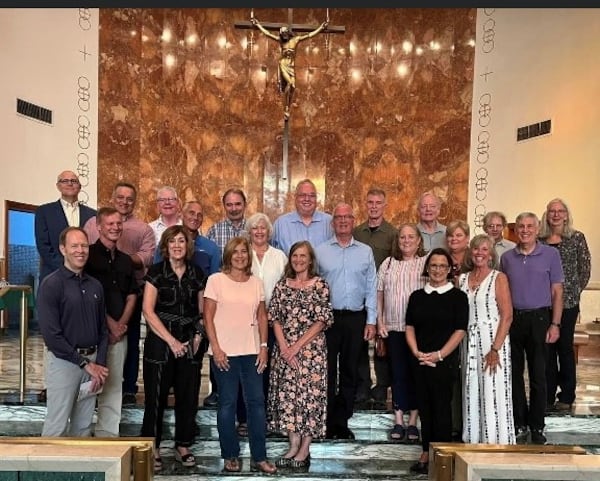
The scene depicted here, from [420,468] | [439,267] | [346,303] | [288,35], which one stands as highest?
[288,35]

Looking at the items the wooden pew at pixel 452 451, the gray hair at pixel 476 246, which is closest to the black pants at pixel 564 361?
the gray hair at pixel 476 246

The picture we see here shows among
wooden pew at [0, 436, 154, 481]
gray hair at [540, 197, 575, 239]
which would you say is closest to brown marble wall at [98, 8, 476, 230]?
gray hair at [540, 197, 575, 239]

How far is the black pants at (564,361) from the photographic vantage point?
4176 millimetres

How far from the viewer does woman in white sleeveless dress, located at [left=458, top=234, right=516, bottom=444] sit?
3420mm

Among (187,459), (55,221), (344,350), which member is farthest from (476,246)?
(55,221)

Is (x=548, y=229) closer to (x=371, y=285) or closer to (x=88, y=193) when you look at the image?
(x=371, y=285)

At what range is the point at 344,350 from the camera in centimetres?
371

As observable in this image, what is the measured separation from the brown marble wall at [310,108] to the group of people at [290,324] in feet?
17.3

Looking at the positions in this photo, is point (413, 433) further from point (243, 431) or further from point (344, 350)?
point (243, 431)

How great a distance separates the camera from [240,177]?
9.52 m

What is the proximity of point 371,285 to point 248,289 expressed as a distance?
82cm

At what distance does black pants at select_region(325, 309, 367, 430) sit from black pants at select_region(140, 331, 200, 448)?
817mm

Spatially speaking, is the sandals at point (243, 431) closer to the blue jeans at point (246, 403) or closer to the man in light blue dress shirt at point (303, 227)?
the blue jeans at point (246, 403)

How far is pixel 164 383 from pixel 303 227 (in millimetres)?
1384
